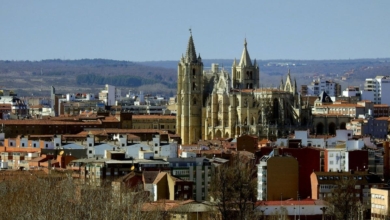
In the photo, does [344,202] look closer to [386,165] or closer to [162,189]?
[162,189]

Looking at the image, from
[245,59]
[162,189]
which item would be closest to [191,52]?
[245,59]

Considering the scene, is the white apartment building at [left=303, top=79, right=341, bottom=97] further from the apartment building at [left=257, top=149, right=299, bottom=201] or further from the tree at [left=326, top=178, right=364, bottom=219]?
the tree at [left=326, top=178, right=364, bottom=219]

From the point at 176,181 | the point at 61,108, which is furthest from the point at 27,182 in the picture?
the point at 61,108

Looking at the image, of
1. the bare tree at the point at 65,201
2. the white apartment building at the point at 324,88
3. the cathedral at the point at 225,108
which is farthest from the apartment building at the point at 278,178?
the white apartment building at the point at 324,88

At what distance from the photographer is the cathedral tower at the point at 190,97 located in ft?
384

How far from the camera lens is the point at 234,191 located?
63.9m

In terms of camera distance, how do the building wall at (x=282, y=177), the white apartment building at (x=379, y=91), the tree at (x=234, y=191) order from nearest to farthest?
the tree at (x=234, y=191), the building wall at (x=282, y=177), the white apartment building at (x=379, y=91)

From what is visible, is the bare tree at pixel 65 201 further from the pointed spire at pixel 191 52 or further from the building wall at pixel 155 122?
the building wall at pixel 155 122

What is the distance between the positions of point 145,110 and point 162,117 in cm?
2821

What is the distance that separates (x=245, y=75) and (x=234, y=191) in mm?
61570

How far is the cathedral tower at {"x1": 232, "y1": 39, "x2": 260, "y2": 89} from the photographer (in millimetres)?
124938

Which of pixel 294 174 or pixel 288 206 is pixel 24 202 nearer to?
pixel 288 206

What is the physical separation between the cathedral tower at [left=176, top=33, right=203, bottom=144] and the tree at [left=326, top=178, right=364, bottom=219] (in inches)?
1976

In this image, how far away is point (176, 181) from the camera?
66875 mm
